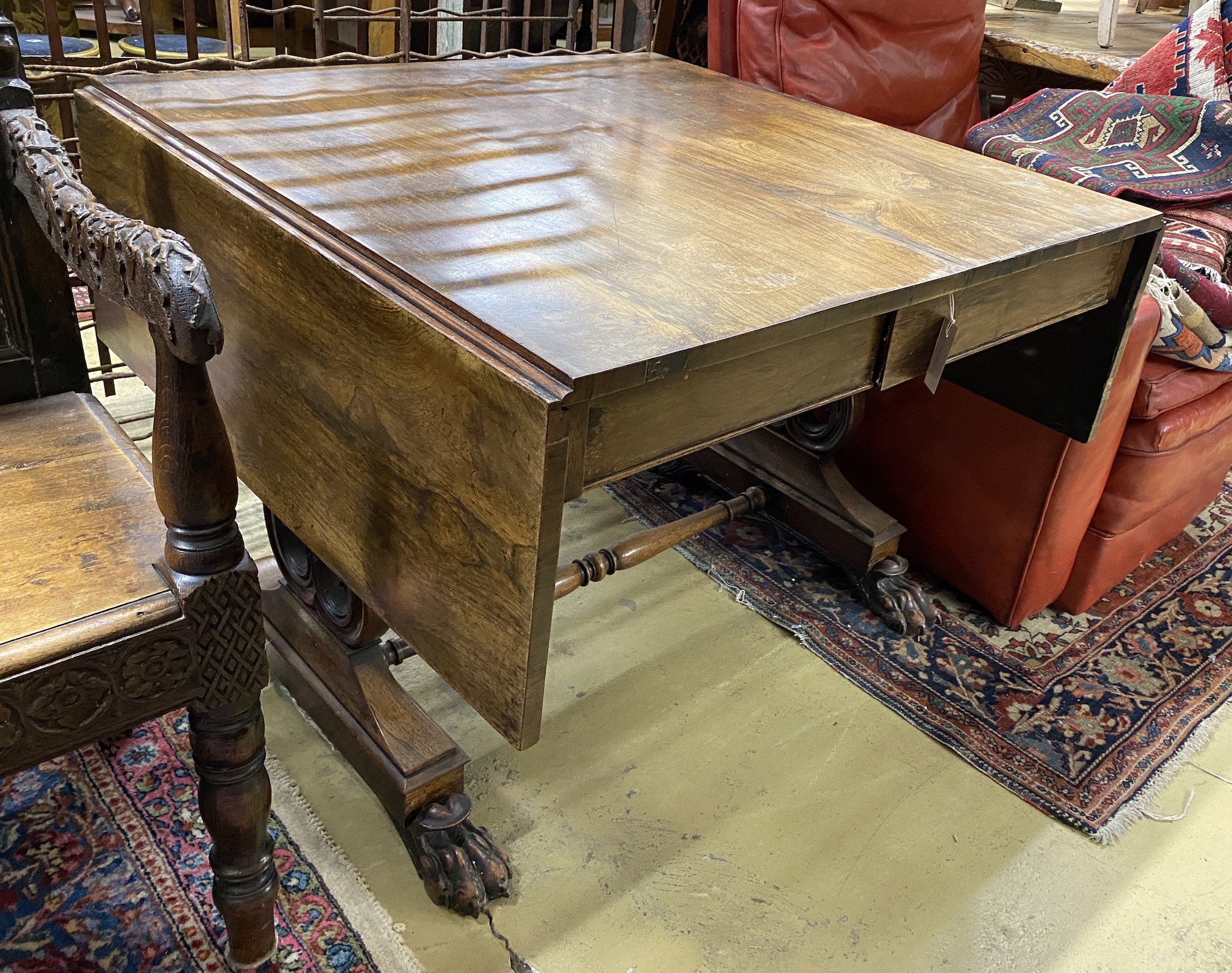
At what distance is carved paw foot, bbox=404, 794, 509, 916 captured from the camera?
118 cm

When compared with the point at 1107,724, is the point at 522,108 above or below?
above

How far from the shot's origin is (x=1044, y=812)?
142 centimetres

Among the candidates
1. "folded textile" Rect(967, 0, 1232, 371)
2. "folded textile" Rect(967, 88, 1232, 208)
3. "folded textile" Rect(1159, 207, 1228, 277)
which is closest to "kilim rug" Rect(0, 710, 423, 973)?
"folded textile" Rect(967, 0, 1232, 371)

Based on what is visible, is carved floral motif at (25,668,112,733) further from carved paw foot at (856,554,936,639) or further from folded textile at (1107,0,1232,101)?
folded textile at (1107,0,1232,101)

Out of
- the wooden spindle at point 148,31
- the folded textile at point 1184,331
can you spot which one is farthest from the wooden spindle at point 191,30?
the folded textile at point 1184,331

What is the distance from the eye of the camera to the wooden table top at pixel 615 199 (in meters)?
0.86

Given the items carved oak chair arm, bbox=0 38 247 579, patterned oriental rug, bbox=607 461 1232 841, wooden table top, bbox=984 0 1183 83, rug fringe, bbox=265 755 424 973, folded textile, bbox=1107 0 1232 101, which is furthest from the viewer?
wooden table top, bbox=984 0 1183 83

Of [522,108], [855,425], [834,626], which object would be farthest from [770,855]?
[522,108]

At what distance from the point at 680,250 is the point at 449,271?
23 cm

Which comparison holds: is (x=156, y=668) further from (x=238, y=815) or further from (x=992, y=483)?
(x=992, y=483)

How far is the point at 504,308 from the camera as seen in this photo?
0.83 metres

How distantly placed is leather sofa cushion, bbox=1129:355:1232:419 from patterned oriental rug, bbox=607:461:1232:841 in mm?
399

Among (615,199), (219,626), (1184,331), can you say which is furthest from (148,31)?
(1184,331)

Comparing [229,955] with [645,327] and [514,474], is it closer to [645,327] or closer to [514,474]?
[514,474]
